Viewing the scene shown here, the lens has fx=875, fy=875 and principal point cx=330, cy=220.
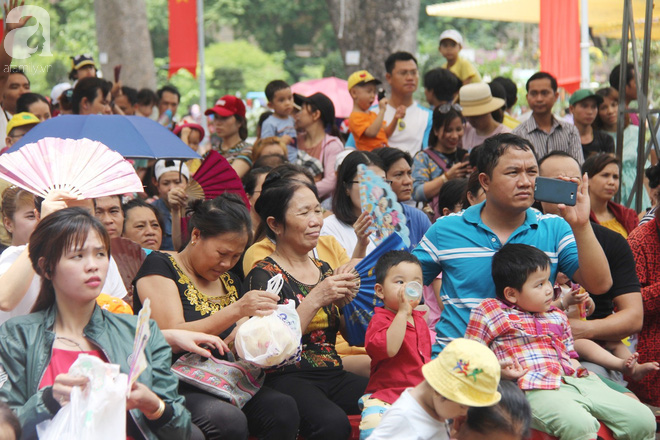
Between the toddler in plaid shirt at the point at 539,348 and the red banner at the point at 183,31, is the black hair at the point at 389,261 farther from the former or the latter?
the red banner at the point at 183,31

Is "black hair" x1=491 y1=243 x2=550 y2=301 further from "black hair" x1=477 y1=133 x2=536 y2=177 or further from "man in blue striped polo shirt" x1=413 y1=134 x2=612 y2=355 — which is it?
"black hair" x1=477 y1=133 x2=536 y2=177

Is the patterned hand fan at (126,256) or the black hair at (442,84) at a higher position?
the black hair at (442,84)

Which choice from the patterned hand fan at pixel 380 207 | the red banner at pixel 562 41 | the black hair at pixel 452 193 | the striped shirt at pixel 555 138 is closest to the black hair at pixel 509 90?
the red banner at pixel 562 41

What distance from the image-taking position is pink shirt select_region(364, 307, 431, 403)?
3.83 meters

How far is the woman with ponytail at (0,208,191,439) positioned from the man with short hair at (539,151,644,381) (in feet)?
6.97

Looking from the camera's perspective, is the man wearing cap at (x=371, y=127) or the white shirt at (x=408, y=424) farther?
the man wearing cap at (x=371, y=127)

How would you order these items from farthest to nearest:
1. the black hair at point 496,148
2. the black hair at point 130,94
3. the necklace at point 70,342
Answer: the black hair at point 130,94 < the black hair at point 496,148 < the necklace at point 70,342

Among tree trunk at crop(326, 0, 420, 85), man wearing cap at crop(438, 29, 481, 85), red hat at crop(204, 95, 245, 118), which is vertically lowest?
red hat at crop(204, 95, 245, 118)

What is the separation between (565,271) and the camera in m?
4.25

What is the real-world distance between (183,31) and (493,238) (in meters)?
9.64

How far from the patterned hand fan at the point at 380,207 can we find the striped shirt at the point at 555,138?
9.03 feet

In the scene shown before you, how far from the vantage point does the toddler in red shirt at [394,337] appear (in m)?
→ 3.78

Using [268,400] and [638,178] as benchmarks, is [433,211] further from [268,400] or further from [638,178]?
[268,400]

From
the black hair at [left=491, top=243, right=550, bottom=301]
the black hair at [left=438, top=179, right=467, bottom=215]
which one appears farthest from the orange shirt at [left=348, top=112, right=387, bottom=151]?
the black hair at [left=491, top=243, right=550, bottom=301]
